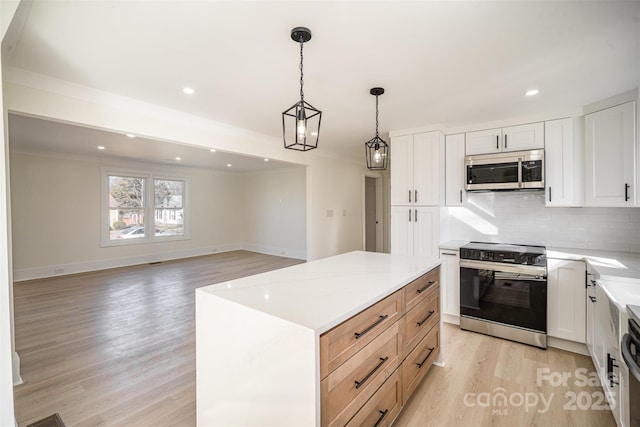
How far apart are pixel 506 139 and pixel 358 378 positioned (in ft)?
11.0

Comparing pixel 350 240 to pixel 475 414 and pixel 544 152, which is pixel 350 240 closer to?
pixel 544 152

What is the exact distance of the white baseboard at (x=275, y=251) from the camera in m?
7.55

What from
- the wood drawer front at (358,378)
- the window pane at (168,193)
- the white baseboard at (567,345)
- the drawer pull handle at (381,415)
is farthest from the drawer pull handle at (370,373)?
the window pane at (168,193)

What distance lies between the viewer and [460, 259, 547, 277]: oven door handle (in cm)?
284

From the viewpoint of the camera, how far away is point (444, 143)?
3811 millimetres

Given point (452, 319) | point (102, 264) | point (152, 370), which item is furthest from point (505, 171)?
point (102, 264)

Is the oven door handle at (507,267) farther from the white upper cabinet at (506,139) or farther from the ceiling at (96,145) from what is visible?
the ceiling at (96,145)

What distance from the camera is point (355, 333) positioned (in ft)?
4.44

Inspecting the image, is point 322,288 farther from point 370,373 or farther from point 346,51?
point 346,51

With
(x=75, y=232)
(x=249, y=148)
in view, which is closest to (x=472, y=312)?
(x=249, y=148)

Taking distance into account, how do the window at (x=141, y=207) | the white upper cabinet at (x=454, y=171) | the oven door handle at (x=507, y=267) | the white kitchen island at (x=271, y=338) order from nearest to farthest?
the white kitchen island at (x=271, y=338)
the oven door handle at (x=507, y=267)
the white upper cabinet at (x=454, y=171)
the window at (x=141, y=207)

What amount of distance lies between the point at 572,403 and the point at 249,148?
4.27 meters

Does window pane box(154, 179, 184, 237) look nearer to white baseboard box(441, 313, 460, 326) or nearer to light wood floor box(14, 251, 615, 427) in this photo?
light wood floor box(14, 251, 615, 427)

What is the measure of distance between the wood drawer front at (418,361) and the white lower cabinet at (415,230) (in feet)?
4.81
